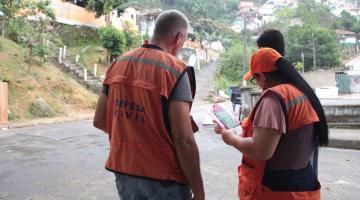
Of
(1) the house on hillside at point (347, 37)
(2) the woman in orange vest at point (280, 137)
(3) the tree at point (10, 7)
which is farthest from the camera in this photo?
(1) the house on hillside at point (347, 37)

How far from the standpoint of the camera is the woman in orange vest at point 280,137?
2.41 m

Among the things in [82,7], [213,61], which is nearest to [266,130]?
[82,7]

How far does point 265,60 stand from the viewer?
2.60 metres

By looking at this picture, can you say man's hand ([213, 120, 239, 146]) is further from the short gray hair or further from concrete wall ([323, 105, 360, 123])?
concrete wall ([323, 105, 360, 123])

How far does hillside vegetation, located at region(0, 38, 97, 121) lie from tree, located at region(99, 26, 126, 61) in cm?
549

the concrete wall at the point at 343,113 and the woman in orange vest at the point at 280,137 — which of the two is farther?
the concrete wall at the point at 343,113

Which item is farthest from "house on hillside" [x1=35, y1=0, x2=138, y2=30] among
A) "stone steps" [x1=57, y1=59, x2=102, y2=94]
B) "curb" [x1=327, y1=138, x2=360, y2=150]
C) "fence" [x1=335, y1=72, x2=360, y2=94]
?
"curb" [x1=327, y1=138, x2=360, y2=150]

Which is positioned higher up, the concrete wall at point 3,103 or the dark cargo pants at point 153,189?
the dark cargo pants at point 153,189

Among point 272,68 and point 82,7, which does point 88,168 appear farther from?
point 82,7

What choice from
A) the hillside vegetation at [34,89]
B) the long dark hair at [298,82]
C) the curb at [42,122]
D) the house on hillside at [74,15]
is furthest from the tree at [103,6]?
the long dark hair at [298,82]

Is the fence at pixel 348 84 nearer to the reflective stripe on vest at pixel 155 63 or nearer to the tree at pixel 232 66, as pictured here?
the tree at pixel 232 66

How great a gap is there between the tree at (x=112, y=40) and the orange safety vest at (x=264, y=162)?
25335mm

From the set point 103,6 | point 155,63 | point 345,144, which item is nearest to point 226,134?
point 155,63

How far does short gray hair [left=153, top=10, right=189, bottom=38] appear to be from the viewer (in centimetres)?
244
